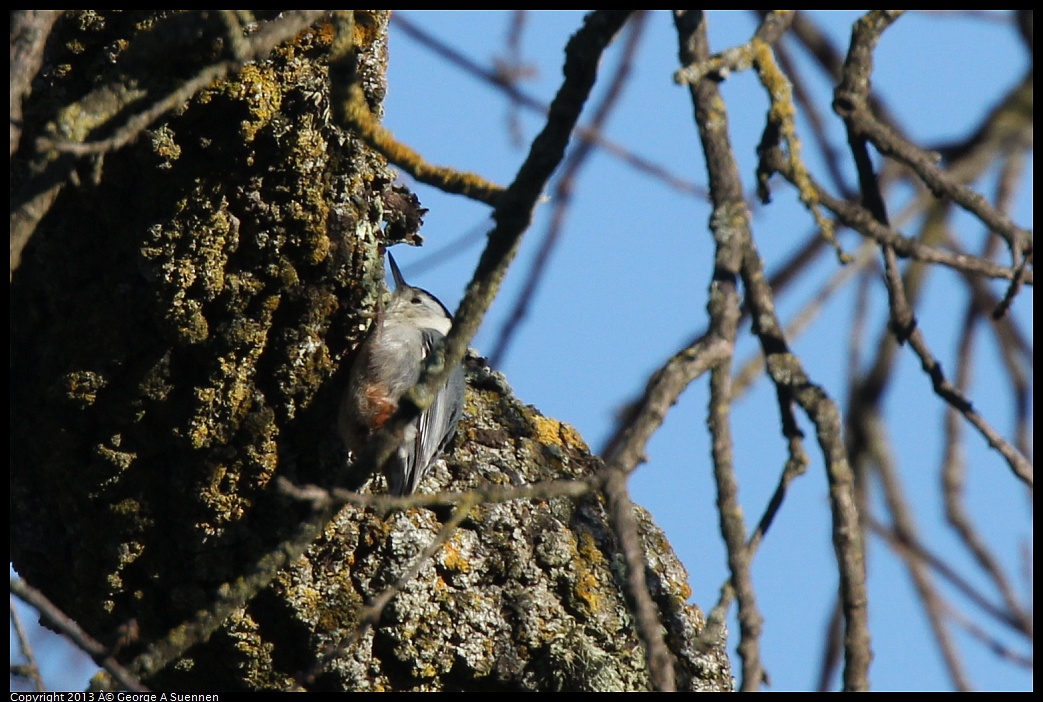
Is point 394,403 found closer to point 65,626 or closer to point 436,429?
point 436,429

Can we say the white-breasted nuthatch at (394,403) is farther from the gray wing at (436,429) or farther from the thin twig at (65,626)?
the thin twig at (65,626)

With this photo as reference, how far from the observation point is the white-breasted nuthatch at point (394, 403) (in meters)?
2.24

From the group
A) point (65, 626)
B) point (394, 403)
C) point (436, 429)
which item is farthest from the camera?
point (394, 403)

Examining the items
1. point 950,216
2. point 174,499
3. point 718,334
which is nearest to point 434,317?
point 174,499

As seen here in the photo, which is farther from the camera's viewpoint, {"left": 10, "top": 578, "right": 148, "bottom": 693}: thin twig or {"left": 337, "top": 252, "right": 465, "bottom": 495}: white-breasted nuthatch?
{"left": 337, "top": 252, "right": 465, "bottom": 495}: white-breasted nuthatch

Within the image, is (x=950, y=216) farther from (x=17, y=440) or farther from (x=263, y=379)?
(x=17, y=440)

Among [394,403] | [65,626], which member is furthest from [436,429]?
[65,626]

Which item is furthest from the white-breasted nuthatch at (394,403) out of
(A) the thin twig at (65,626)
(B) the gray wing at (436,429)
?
(A) the thin twig at (65,626)

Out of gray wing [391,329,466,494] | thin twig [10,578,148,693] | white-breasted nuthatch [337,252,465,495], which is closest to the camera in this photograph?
thin twig [10,578,148,693]

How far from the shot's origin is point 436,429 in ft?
7.93

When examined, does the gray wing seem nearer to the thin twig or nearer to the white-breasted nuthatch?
the white-breasted nuthatch

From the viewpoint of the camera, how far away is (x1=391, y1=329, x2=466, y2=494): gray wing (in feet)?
7.86

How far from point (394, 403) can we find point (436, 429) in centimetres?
20

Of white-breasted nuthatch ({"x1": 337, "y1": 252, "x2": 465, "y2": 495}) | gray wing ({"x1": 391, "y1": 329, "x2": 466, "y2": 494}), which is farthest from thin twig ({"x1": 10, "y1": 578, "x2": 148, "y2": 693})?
gray wing ({"x1": 391, "y1": 329, "x2": 466, "y2": 494})
